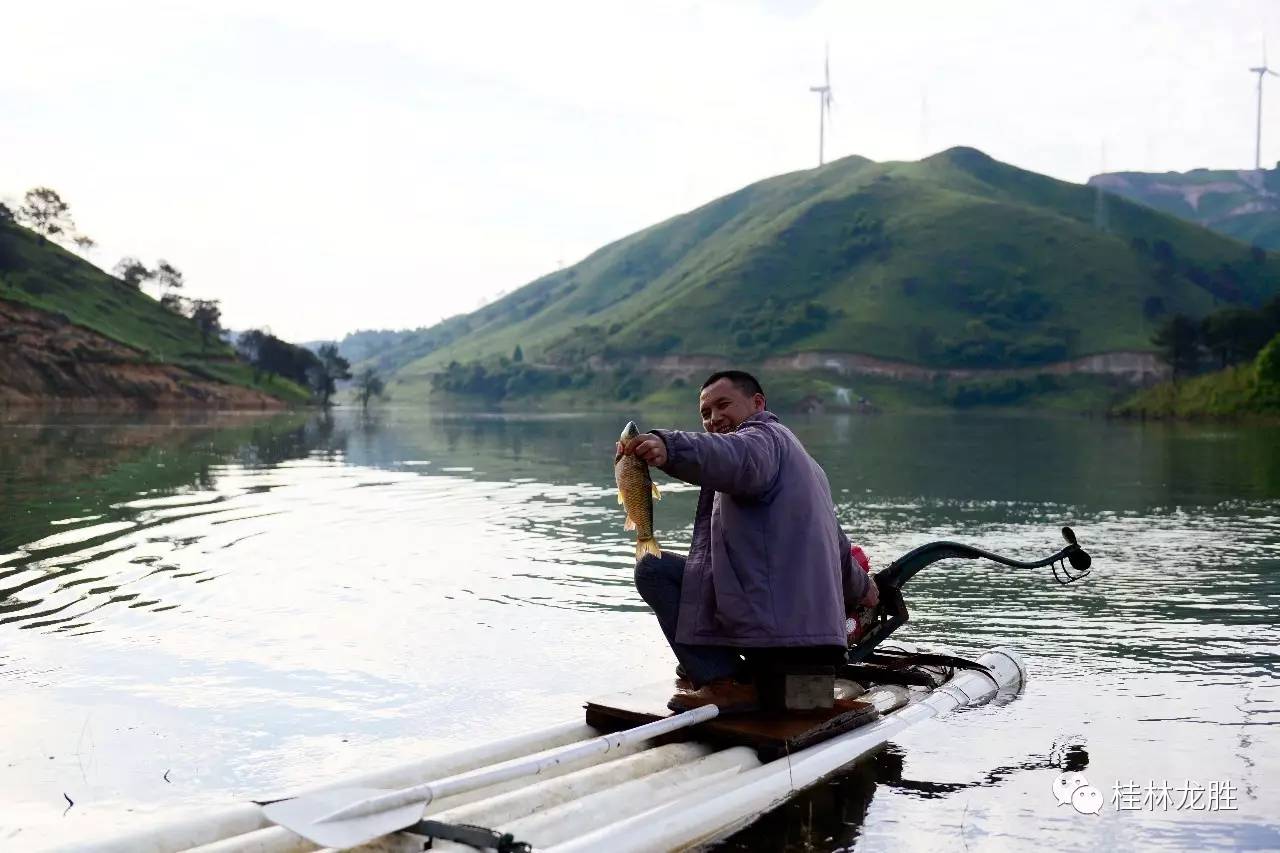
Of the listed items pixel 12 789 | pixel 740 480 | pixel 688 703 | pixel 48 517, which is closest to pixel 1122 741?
pixel 688 703

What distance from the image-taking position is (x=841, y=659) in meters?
8.78

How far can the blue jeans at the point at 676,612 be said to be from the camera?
8.83 meters

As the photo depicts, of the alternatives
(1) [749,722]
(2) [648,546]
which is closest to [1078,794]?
(1) [749,722]

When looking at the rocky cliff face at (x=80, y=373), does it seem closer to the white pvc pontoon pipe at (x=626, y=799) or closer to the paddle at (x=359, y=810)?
the white pvc pontoon pipe at (x=626, y=799)

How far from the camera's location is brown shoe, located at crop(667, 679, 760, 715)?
28.5 ft

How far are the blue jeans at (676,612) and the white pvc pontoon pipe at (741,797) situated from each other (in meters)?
0.89

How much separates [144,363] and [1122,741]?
157 metres

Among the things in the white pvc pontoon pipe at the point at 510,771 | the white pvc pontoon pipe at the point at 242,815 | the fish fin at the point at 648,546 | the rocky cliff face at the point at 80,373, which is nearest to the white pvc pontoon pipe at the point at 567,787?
the white pvc pontoon pipe at the point at 510,771

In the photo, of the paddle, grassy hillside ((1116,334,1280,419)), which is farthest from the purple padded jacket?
grassy hillside ((1116,334,1280,419))

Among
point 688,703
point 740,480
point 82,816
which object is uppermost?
point 740,480

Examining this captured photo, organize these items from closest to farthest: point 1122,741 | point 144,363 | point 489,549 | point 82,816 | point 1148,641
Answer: point 82,816, point 1122,741, point 1148,641, point 489,549, point 144,363

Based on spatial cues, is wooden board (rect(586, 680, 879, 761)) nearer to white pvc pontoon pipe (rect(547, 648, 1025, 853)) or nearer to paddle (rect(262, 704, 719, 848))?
white pvc pontoon pipe (rect(547, 648, 1025, 853))

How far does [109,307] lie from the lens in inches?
7003

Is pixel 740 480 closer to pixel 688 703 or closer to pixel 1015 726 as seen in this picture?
pixel 688 703
